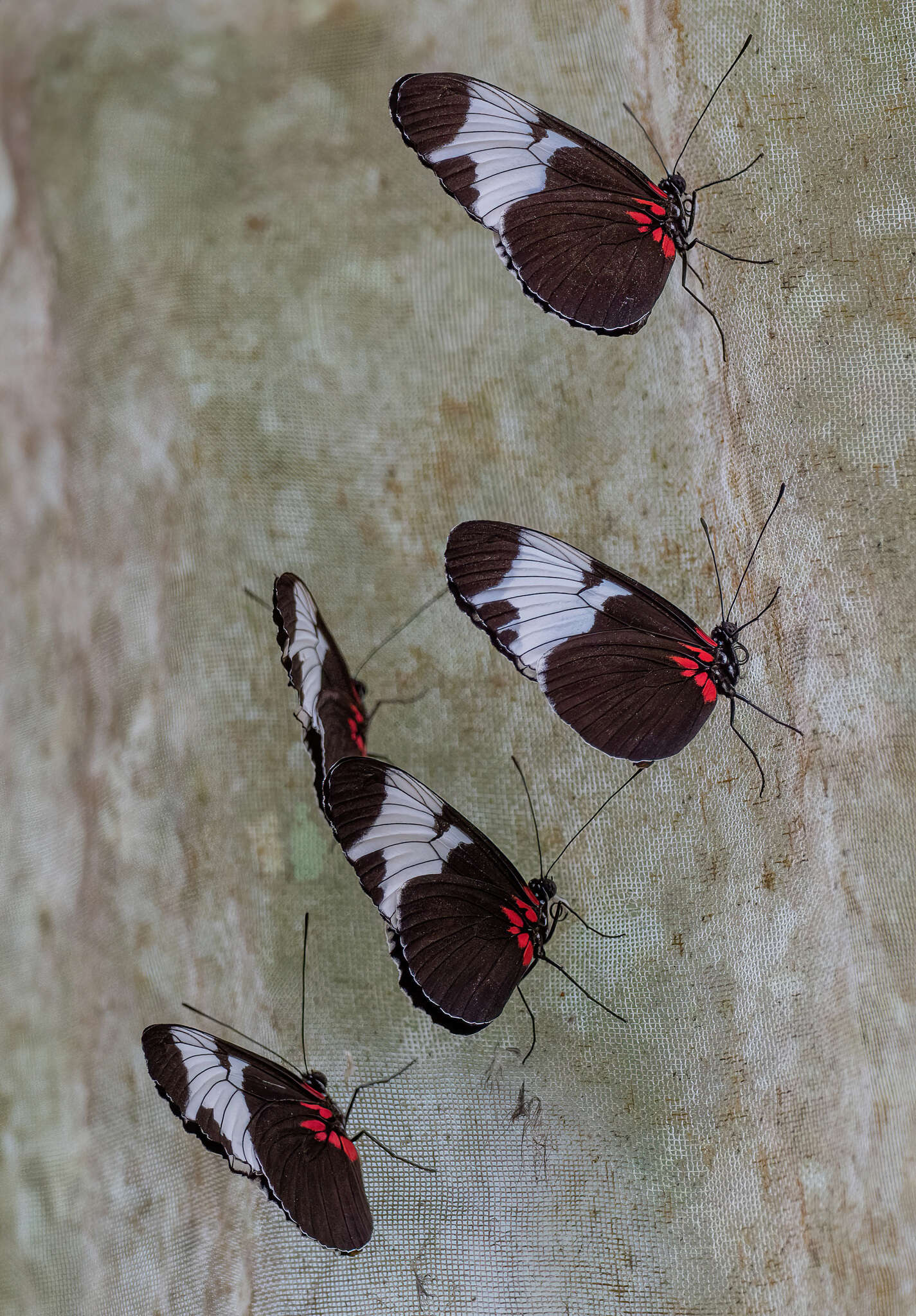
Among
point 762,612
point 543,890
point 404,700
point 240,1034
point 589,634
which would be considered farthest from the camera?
point 404,700

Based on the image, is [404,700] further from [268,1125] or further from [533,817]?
[268,1125]

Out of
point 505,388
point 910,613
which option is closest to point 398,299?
point 505,388

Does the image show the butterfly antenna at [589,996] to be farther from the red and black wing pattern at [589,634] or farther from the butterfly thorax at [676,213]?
the butterfly thorax at [676,213]

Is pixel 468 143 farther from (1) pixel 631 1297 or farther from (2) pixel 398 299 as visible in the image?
(1) pixel 631 1297

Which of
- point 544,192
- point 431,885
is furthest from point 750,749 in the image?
point 544,192

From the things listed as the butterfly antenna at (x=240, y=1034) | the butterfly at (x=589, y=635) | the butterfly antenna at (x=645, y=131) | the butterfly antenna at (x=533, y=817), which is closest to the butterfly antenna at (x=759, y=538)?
the butterfly at (x=589, y=635)

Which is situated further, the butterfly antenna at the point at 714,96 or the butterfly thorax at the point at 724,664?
the butterfly antenna at the point at 714,96
